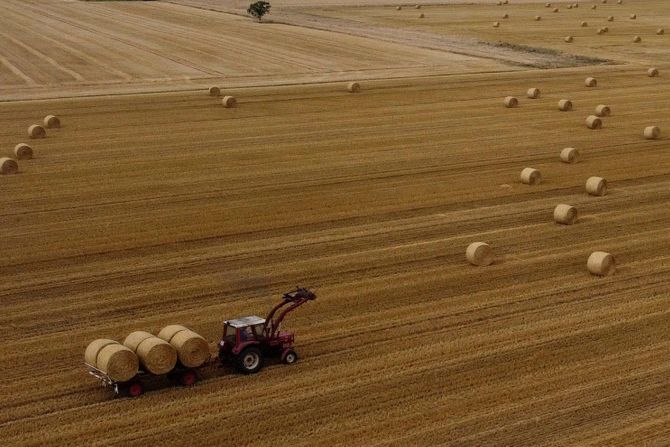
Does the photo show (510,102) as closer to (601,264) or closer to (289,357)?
(601,264)

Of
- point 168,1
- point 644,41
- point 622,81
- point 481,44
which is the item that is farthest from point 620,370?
point 168,1

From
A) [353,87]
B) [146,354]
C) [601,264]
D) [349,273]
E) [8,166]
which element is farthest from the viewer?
[353,87]

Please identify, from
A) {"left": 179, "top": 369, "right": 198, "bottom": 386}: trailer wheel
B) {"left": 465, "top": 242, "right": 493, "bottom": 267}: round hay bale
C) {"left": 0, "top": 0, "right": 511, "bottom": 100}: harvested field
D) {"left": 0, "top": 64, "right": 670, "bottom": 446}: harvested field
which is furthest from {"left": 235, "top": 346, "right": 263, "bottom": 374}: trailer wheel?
{"left": 0, "top": 0, "right": 511, "bottom": 100}: harvested field

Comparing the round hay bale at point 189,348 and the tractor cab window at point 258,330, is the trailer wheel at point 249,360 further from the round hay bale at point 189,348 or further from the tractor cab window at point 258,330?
the round hay bale at point 189,348

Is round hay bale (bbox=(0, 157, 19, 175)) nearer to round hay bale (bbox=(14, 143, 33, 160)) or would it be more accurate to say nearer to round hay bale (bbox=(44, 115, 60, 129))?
round hay bale (bbox=(14, 143, 33, 160))

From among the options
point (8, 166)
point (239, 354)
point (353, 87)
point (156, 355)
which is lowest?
point (8, 166)

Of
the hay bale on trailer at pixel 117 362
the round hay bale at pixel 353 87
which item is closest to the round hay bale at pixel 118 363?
the hay bale on trailer at pixel 117 362

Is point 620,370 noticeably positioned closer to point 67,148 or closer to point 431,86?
point 67,148

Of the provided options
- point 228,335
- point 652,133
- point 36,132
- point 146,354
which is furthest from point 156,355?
point 652,133
